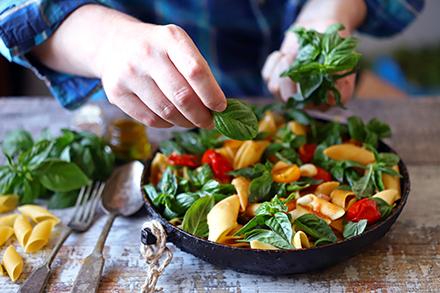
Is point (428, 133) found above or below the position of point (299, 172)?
below

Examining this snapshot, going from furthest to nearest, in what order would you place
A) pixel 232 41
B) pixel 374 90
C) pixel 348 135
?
pixel 374 90, pixel 232 41, pixel 348 135

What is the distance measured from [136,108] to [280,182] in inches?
10.6

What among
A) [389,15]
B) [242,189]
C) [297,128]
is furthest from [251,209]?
[389,15]

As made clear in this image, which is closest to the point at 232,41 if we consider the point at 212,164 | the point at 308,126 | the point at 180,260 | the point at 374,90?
the point at 308,126

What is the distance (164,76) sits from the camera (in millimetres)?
777

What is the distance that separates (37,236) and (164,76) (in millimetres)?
368

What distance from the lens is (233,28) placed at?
148cm

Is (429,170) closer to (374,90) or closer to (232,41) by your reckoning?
(232,41)

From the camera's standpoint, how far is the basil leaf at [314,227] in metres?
0.84

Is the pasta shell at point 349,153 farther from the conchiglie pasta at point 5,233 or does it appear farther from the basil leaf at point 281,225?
the conchiglie pasta at point 5,233

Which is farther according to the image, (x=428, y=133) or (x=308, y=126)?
(x=428, y=133)

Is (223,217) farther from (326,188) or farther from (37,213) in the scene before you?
(37,213)

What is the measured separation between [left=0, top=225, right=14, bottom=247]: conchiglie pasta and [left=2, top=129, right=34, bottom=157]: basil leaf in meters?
0.21

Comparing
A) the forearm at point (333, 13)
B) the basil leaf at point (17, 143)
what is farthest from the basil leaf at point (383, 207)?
the basil leaf at point (17, 143)
